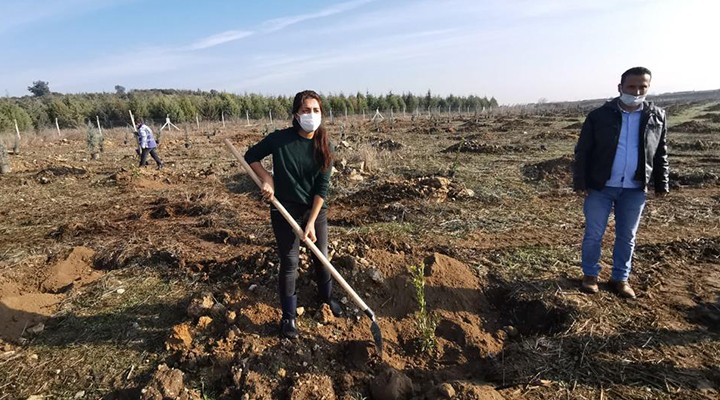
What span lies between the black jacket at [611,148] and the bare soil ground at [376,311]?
39.2 inches

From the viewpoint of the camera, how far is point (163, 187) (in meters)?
9.38

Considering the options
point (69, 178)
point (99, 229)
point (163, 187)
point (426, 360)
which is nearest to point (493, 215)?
point (426, 360)

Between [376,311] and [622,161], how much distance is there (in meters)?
2.20

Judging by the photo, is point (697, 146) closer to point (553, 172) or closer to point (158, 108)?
point (553, 172)

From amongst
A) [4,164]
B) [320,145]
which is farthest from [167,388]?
[4,164]

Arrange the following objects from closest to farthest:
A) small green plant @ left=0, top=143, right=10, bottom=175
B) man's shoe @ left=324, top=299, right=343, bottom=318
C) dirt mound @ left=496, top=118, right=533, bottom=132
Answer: man's shoe @ left=324, top=299, right=343, bottom=318, small green plant @ left=0, top=143, right=10, bottom=175, dirt mound @ left=496, top=118, right=533, bottom=132

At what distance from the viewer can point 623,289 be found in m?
3.41

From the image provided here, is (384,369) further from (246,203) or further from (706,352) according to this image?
(246,203)

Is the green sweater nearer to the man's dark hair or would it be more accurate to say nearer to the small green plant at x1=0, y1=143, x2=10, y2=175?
the man's dark hair

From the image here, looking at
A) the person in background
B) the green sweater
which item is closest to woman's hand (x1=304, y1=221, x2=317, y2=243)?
the person in background

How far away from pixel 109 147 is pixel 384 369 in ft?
62.4

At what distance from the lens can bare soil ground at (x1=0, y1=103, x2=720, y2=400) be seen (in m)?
2.61

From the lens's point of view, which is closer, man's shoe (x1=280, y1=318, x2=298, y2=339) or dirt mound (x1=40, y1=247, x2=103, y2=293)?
man's shoe (x1=280, y1=318, x2=298, y2=339)

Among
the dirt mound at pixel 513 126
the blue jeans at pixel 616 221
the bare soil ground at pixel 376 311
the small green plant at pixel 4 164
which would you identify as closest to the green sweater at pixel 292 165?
the bare soil ground at pixel 376 311
